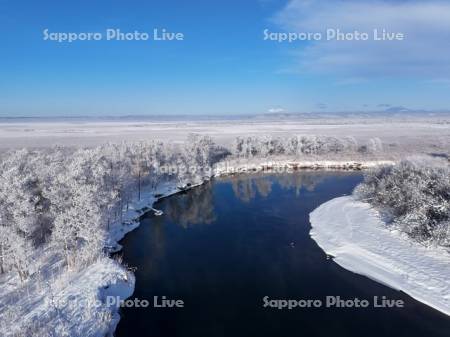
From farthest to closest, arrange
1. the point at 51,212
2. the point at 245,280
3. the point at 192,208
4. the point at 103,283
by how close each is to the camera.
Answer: the point at 192,208 → the point at 51,212 → the point at 245,280 → the point at 103,283

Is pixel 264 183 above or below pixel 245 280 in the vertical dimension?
above

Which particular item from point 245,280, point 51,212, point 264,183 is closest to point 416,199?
point 245,280

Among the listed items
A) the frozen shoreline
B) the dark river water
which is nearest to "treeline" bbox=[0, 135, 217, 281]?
the frozen shoreline

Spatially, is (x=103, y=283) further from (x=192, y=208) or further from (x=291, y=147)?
(x=291, y=147)

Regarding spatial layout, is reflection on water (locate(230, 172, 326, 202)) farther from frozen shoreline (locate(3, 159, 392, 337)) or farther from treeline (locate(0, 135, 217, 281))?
treeline (locate(0, 135, 217, 281))

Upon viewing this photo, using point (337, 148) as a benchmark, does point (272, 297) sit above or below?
below

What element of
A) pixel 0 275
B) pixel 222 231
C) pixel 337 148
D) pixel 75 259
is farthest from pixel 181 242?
pixel 337 148

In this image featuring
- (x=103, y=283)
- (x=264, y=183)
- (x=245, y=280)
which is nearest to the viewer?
(x=103, y=283)

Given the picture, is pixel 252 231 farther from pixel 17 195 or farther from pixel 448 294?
pixel 17 195
